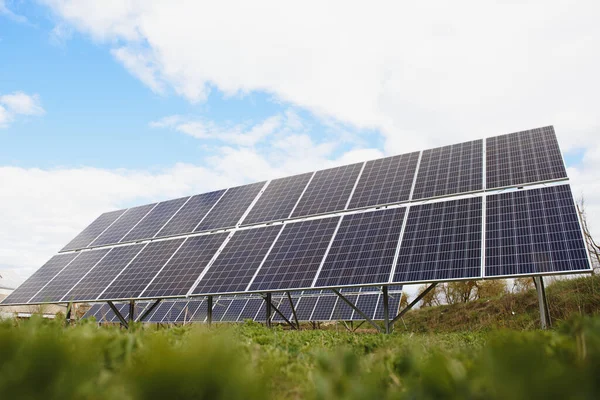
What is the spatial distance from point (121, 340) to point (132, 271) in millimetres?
16206

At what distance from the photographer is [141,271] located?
55.6 feet

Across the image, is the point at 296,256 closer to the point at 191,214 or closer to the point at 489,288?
the point at 191,214

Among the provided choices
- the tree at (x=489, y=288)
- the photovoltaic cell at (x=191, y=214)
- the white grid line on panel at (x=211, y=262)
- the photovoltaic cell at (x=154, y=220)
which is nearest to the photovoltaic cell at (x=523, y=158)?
the white grid line on panel at (x=211, y=262)

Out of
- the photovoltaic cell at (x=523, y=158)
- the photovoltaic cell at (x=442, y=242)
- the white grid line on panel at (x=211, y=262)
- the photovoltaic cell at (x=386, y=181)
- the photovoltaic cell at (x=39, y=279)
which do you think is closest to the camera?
the photovoltaic cell at (x=442, y=242)

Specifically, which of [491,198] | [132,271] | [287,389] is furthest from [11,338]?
[132,271]

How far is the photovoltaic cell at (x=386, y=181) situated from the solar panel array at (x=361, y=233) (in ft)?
0.15

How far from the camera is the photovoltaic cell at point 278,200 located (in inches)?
664

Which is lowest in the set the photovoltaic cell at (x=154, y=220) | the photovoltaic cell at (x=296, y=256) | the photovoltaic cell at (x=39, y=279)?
the photovoltaic cell at (x=39, y=279)

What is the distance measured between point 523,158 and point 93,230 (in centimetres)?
2097

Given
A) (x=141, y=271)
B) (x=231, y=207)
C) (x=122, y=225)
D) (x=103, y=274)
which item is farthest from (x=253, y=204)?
(x=122, y=225)

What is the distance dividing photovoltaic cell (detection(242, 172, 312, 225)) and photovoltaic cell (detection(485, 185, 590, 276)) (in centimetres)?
740

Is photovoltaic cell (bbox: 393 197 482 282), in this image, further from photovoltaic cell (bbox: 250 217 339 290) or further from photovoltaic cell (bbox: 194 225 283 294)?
photovoltaic cell (bbox: 194 225 283 294)

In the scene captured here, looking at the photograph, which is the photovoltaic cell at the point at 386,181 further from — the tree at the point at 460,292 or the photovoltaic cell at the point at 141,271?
the tree at the point at 460,292

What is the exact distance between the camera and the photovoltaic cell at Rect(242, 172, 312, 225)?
16.9 metres
